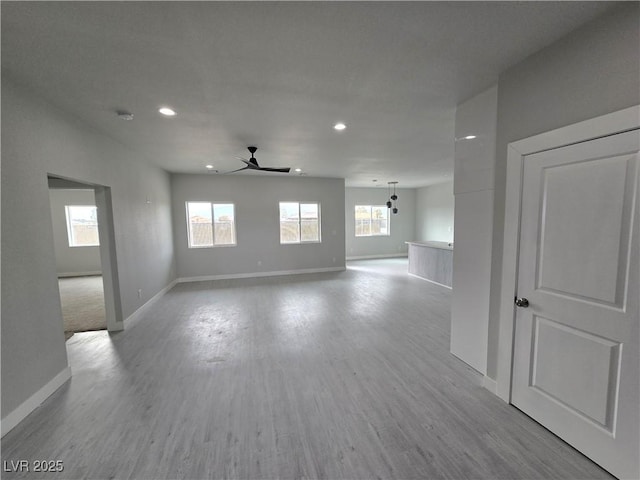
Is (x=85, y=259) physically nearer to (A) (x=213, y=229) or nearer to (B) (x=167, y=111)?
(A) (x=213, y=229)

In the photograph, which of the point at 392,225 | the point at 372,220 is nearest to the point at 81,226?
the point at 372,220

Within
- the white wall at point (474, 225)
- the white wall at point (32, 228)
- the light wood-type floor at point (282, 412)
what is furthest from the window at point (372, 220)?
the white wall at point (32, 228)

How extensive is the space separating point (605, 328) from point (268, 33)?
2.72m

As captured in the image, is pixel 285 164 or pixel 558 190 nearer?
pixel 558 190

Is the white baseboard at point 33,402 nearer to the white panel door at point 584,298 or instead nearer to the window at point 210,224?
the white panel door at point 584,298

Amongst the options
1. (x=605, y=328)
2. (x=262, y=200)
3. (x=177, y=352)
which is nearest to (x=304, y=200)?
(x=262, y=200)

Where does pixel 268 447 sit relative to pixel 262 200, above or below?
below

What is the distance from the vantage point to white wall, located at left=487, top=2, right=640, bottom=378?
145cm

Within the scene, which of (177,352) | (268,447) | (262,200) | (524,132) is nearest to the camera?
(268,447)

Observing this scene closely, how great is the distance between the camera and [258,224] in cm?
712

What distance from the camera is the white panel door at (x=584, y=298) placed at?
146cm

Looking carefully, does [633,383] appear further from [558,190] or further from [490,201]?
[490,201]

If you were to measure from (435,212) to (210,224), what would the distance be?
7.53 m

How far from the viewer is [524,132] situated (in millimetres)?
1989
